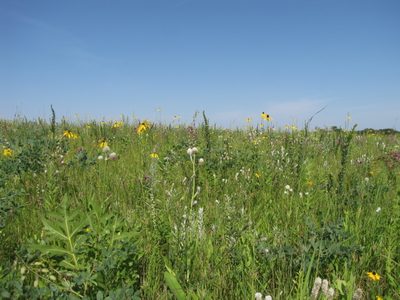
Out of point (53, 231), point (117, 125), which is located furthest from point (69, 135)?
point (53, 231)

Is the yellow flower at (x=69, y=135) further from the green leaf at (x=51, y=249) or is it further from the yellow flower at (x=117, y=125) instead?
the green leaf at (x=51, y=249)

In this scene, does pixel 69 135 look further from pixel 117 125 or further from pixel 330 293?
pixel 330 293

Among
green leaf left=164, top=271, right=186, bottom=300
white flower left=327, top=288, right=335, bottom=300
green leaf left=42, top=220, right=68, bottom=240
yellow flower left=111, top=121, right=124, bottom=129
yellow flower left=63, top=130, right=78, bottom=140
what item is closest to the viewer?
white flower left=327, top=288, right=335, bottom=300

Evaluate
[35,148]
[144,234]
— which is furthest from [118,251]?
[35,148]

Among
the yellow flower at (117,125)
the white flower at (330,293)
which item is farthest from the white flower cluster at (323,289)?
the yellow flower at (117,125)

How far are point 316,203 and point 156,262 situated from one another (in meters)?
1.71

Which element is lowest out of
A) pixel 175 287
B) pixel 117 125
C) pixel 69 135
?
pixel 175 287

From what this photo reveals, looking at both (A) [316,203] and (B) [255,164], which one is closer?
(A) [316,203]

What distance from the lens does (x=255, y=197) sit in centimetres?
342

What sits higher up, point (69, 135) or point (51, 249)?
point (69, 135)

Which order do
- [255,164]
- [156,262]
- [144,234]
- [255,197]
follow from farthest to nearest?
[255,164] → [255,197] → [144,234] → [156,262]

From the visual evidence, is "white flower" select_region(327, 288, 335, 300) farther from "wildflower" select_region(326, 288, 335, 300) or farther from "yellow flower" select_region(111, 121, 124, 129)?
"yellow flower" select_region(111, 121, 124, 129)

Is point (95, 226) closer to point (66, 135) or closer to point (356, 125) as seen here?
point (356, 125)

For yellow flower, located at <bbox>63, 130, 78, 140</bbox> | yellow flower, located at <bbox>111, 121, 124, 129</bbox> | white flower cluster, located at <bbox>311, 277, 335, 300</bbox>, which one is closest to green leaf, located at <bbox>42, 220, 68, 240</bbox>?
white flower cluster, located at <bbox>311, 277, 335, 300</bbox>
